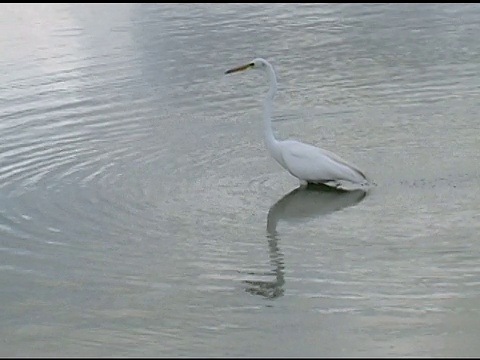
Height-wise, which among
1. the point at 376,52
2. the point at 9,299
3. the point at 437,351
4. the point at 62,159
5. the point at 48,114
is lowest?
the point at 437,351

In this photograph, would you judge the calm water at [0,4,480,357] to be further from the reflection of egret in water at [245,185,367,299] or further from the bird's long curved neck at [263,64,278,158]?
the bird's long curved neck at [263,64,278,158]

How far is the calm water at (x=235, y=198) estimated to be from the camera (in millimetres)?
6410

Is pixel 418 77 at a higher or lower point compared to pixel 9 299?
higher

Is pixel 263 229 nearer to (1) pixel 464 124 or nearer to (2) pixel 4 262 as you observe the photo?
(2) pixel 4 262

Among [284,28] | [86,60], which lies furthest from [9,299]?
[284,28]

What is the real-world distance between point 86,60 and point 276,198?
20.8 ft

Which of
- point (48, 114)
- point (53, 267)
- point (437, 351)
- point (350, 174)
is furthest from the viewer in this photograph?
point (48, 114)

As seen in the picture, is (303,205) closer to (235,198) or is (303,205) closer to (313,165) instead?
(313,165)

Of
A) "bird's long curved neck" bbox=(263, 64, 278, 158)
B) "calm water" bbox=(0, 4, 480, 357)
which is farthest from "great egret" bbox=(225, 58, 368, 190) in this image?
"calm water" bbox=(0, 4, 480, 357)

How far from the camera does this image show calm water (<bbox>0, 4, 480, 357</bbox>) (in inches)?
252

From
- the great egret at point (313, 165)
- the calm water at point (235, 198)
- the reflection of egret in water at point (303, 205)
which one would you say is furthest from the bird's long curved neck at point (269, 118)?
the reflection of egret in water at point (303, 205)

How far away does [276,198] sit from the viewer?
914 cm

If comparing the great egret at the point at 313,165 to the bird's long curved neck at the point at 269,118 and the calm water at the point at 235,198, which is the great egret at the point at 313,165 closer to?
the bird's long curved neck at the point at 269,118

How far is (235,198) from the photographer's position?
352 inches
